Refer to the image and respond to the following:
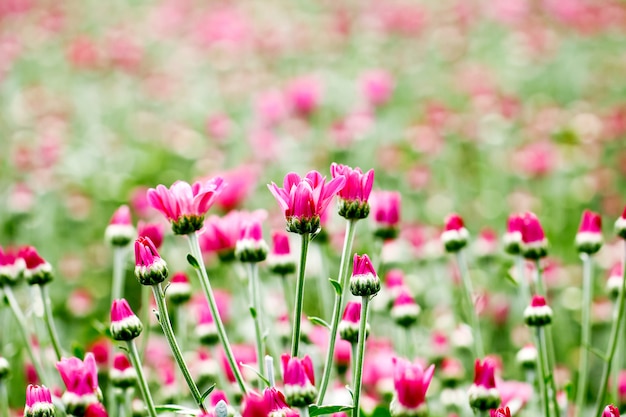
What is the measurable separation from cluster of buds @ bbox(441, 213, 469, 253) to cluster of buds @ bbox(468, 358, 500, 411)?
16.0 inches

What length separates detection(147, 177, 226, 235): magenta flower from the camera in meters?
1.42

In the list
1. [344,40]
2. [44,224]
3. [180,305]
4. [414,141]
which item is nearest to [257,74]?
[344,40]

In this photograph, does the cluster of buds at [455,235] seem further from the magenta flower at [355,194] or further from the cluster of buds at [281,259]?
the magenta flower at [355,194]

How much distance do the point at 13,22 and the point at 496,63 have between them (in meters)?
4.20

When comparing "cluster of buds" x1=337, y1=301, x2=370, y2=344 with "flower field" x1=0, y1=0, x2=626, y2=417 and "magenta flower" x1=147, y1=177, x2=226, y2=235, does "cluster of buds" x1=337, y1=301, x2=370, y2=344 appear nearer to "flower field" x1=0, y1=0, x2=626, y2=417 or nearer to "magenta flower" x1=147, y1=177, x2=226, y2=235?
"flower field" x1=0, y1=0, x2=626, y2=417

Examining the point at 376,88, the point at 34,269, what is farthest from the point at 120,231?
the point at 376,88

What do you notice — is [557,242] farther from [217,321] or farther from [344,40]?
[344,40]

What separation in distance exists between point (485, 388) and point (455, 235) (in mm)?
453

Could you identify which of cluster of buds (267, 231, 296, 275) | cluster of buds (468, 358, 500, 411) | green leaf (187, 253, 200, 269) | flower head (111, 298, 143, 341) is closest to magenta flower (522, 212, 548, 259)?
cluster of buds (468, 358, 500, 411)

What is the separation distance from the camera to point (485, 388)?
1.53 m

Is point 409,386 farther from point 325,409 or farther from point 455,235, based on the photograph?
point 455,235

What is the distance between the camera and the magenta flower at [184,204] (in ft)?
4.65

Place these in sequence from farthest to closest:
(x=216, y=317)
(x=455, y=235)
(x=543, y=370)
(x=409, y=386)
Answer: (x=455, y=235) → (x=543, y=370) → (x=409, y=386) → (x=216, y=317)

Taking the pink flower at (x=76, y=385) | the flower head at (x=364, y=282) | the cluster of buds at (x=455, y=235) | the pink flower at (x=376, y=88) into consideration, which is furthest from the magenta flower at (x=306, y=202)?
the pink flower at (x=376, y=88)
